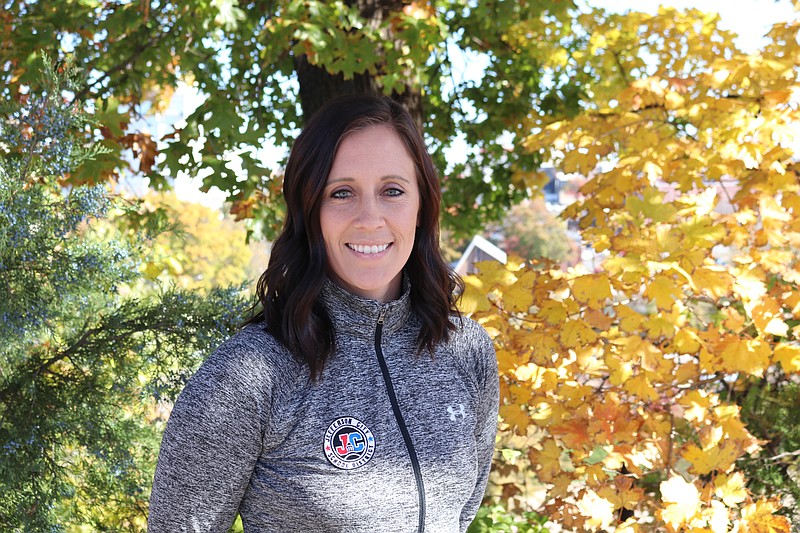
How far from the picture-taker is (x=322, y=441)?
1378 millimetres

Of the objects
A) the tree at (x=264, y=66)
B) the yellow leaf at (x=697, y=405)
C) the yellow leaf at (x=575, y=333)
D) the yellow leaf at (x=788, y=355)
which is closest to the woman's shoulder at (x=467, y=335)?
the yellow leaf at (x=575, y=333)

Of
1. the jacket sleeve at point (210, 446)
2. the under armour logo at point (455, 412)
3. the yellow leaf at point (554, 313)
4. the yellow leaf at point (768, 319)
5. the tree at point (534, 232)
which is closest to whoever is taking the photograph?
the jacket sleeve at point (210, 446)

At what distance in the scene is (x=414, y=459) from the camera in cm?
145

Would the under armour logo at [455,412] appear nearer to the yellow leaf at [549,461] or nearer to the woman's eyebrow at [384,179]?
the woman's eyebrow at [384,179]

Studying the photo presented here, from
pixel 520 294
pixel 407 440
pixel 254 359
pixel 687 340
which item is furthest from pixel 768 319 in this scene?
pixel 254 359

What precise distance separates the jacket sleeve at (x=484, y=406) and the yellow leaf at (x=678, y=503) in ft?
2.16

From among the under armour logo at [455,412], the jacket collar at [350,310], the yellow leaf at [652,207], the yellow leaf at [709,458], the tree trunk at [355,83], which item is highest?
the tree trunk at [355,83]

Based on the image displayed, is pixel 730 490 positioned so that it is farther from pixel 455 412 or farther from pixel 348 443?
pixel 348 443

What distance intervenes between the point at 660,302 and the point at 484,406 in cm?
80

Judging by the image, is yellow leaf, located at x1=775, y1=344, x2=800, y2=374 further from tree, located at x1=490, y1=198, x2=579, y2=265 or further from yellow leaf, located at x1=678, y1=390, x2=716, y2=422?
tree, located at x1=490, y1=198, x2=579, y2=265

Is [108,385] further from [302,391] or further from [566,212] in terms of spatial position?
[566,212]

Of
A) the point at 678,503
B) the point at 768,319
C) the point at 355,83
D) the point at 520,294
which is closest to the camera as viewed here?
the point at 678,503

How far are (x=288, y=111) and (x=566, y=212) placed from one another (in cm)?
236

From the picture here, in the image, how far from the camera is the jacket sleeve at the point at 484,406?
1.76 meters
